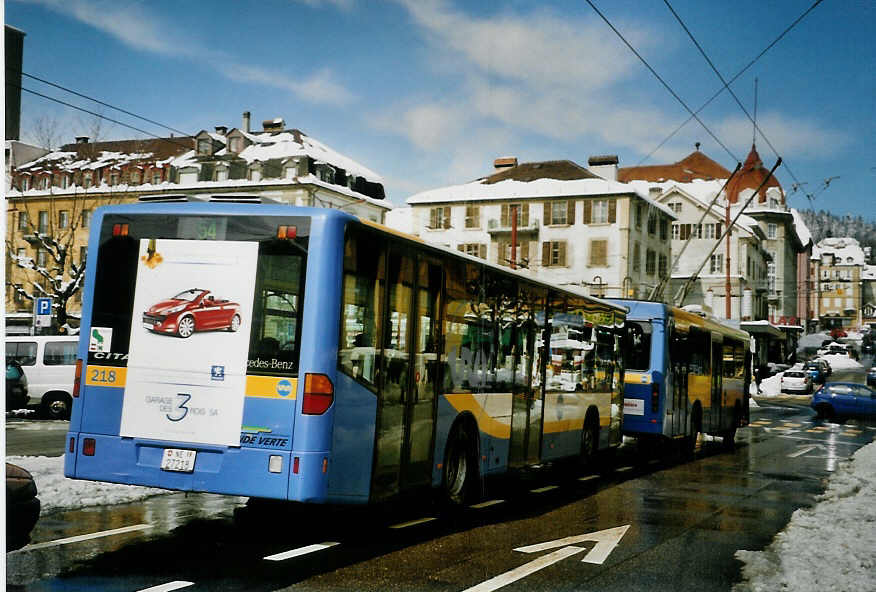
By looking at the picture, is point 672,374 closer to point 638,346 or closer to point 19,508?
point 638,346

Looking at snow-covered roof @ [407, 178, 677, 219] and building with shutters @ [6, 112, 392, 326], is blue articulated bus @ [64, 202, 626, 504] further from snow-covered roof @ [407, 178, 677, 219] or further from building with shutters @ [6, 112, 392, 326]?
snow-covered roof @ [407, 178, 677, 219]

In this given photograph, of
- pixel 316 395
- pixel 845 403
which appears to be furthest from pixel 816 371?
pixel 316 395

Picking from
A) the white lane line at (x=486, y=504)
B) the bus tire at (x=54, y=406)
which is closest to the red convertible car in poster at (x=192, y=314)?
the white lane line at (x=486, y=504)

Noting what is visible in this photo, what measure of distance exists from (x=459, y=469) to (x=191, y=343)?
12.3 feet

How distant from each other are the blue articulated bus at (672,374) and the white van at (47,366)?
43.1 ft

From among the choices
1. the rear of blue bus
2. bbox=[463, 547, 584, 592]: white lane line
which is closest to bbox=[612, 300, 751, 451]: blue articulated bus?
bbox=[463, 547, 584, 592]: white lane line

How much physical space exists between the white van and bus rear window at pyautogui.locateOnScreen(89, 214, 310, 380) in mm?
15915

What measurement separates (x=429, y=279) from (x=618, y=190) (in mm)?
57207

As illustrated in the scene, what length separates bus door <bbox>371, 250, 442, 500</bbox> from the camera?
8562mm

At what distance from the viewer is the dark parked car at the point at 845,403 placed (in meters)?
37.6

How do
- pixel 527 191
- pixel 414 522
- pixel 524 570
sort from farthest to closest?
1. pixel 527 191
2. pixel 414 522
3. pixel 524 570

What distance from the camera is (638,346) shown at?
717 inches

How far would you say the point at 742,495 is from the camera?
13008 mm

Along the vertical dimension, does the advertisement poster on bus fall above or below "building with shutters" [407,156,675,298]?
below
